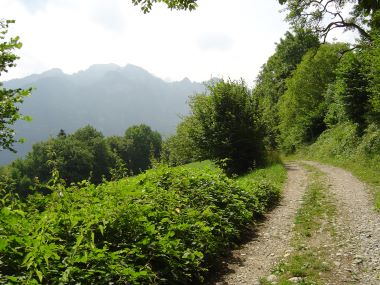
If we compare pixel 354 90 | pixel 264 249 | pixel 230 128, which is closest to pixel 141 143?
pixel 230 128

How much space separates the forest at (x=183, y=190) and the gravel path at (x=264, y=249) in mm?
428

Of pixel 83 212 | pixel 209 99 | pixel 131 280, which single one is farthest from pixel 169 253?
pixel 209 99

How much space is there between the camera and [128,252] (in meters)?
6.02

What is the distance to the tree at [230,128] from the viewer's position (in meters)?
26.1

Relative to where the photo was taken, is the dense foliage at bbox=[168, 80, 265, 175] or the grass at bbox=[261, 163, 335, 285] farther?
the dense foliage at bbox=[168, 80, 265, 175]

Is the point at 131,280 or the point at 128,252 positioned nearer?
the point at 131,280

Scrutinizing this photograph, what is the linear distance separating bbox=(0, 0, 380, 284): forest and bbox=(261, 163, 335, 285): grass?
1.51m

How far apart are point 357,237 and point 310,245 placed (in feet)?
4.40

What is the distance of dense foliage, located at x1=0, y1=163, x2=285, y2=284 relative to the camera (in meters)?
4.89

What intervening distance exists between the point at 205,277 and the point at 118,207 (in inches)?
92.5

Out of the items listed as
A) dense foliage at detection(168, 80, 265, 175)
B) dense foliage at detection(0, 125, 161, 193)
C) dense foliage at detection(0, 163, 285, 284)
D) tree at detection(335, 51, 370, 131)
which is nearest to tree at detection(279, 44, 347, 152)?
tree at detection(335, 51, 370, 131)

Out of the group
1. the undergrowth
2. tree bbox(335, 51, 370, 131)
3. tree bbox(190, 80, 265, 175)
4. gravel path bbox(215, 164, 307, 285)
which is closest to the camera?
gravel path bbox(215, 164, 307, 285)

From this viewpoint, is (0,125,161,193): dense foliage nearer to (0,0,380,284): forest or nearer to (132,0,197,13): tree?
(0,0,380,284): forest

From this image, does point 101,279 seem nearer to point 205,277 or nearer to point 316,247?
point 205,277
